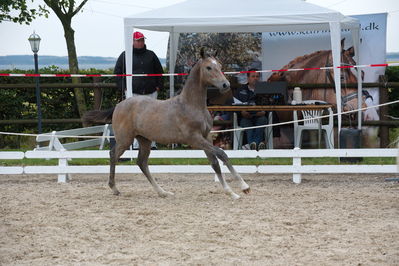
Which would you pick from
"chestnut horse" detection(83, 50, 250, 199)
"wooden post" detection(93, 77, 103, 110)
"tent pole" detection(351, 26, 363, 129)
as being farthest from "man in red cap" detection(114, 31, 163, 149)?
"tent pole" detection(351, 26, 363, 129)

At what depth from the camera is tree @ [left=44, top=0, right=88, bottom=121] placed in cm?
1388

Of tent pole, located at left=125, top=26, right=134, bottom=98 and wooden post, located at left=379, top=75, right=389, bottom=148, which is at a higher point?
tent pole, located at left=125, top=26, right=134, bottom=98

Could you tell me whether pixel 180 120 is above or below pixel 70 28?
below

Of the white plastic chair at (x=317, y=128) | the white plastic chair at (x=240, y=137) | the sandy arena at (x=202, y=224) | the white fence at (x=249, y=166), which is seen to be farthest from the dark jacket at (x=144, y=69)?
the sandy arena at (x=202, y=224)

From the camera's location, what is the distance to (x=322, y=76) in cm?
1282

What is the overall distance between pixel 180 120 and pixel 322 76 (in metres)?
5.82

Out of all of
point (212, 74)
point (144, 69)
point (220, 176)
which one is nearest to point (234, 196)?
point (220, 176)

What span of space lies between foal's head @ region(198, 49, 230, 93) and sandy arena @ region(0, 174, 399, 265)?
1385 millimetres

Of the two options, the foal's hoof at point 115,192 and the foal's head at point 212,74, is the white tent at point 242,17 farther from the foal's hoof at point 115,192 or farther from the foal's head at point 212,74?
the foal's hoof at point 115,192

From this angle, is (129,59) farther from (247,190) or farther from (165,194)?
(247,190)

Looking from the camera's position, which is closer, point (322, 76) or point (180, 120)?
point (180, 120)

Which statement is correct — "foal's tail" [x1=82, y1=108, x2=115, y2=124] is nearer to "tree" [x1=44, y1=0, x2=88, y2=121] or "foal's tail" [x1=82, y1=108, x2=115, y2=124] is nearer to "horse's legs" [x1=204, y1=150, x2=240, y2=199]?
"horse's legs" [x1=204, y1=150, x2=240, y2=199]

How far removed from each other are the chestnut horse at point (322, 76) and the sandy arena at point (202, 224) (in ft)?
11.9

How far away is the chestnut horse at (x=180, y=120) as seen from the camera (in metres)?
7.60
